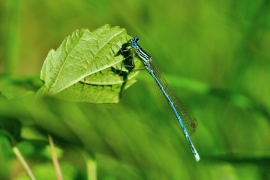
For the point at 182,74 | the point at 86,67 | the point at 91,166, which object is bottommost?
the point at 182,74

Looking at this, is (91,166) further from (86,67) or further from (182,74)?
(182,74)

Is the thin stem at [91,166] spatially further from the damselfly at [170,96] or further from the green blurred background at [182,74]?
the damselfly at [170,96]

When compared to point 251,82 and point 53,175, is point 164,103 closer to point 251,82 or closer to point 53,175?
point 251,82

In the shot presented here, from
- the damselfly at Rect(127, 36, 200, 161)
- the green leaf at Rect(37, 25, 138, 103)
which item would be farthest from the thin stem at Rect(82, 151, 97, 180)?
the damselfly at Rect(127, 36, 200, 161)

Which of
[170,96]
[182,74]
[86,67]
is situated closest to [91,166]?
[86,67]

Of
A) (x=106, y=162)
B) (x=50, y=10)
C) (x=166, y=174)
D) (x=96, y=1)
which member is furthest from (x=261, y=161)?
(x=50, y=10)
